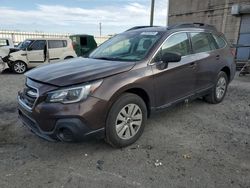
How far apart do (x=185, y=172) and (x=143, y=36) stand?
7.71 ft

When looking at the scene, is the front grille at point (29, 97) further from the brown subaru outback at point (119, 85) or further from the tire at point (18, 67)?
the tire at point (18, 67)

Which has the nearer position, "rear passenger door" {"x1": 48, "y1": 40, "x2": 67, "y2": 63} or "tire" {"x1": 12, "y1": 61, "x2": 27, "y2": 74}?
"tire" {"x1": 12, "y1": 61, "x2": 27, "y2": 74}

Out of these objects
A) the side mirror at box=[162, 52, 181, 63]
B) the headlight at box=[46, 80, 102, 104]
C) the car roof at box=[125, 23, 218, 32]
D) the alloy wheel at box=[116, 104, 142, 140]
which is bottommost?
the alloy wheel at box=[116, 104, 142, 140]

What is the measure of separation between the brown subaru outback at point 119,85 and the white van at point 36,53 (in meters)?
7.53

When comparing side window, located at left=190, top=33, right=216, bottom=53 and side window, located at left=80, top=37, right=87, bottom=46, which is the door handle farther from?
side window, located at left=80, top=37, right=87, bottom=46

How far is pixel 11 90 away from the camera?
6953mm

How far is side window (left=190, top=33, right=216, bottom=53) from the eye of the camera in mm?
4461

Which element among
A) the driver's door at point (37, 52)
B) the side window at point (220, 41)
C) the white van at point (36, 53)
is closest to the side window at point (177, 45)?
the side window at point (220, 41)

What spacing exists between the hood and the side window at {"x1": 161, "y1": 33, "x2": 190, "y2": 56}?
0.82 m

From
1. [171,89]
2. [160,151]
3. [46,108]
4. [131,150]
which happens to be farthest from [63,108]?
[171,89]

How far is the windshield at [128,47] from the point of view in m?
3.71

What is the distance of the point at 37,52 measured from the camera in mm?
11109

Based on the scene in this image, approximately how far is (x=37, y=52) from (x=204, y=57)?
875cm

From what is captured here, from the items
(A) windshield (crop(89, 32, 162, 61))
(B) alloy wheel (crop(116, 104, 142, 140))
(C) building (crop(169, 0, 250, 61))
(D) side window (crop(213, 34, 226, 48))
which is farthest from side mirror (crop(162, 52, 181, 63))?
(C) building (crop(169, 0, 250, 61))
